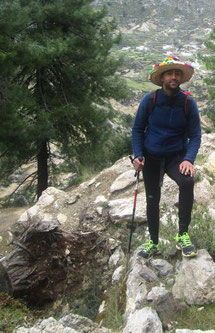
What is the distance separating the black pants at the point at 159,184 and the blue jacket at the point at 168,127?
11 centimetres

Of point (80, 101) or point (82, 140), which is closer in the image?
point (80, 101)

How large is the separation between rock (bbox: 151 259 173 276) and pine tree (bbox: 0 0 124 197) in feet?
17.9

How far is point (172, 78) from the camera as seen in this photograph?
358cm

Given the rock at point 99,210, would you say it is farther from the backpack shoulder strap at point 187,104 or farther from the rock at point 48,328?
the backpack shoulder strap at point 187,104

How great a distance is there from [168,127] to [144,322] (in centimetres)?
185

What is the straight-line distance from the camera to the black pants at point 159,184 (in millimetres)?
3646

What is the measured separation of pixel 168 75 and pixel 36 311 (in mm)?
3358

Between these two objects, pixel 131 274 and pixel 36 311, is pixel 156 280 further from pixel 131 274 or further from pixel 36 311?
pixel 36 311

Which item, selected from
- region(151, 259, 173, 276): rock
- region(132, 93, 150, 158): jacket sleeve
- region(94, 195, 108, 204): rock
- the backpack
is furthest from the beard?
region(94, 195, 108, 204): rock

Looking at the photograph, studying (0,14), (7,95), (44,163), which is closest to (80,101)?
(44,163)

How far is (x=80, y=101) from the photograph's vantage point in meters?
11.0

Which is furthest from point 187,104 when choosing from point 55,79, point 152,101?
point 55,79

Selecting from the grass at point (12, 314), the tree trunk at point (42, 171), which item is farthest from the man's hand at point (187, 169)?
the tree trunk at point (42, 171)

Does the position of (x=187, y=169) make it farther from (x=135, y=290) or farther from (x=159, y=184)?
(x=135, y=290)
